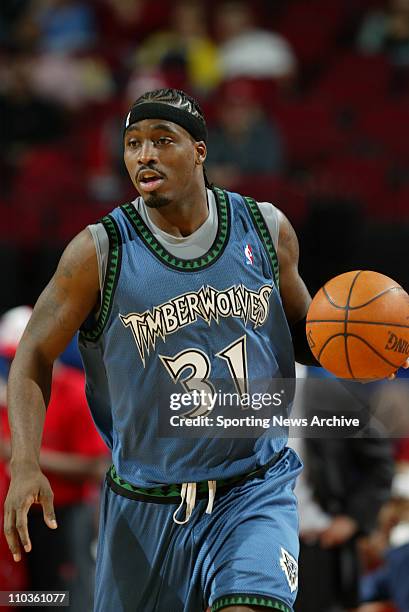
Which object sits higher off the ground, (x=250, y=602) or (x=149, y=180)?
(x=149, y=180)

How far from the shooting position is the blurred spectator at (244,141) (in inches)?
412

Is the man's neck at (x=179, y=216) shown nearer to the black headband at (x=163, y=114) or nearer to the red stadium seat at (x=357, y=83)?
the black headband at (x=163, y=114)

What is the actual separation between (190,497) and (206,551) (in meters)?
0.19

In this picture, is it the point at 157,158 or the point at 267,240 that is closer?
the point at 157,158

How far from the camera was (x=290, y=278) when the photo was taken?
4.29m

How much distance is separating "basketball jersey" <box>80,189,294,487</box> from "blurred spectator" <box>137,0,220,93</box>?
7.74 metres

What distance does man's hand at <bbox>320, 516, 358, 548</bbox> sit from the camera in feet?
19.5

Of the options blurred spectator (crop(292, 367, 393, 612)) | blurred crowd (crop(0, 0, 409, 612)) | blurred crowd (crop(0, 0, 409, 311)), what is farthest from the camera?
blurred crowd (crop(0, 0, 409, 311))

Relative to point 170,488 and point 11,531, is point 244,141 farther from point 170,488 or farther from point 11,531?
point 11,531

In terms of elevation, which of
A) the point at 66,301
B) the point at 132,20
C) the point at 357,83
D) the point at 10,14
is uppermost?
the point at 132,20

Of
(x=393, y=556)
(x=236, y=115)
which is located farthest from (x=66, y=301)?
(x=236, y=115)

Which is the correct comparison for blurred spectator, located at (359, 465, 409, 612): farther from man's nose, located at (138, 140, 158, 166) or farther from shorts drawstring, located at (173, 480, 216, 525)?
man's nose, located at (138, 140, 158, 166)

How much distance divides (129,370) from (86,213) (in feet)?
18.4

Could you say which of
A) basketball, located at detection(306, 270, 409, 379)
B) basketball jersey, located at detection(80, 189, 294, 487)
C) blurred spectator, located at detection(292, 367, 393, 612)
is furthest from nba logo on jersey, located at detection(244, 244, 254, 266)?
blurred spectator, located at detection(292, 367, 393, 612)
